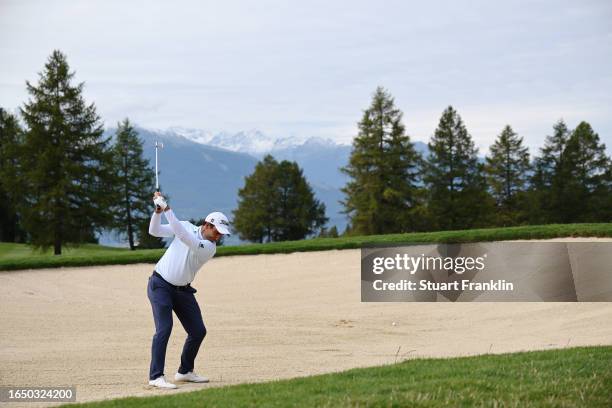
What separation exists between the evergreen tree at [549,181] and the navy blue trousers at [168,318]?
5360 centimetres

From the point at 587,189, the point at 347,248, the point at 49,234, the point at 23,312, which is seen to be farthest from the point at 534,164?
the point at 23,312

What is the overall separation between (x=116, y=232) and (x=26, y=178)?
43.3 ft

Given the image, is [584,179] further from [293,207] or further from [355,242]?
[355,242]

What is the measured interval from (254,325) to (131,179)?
152ft

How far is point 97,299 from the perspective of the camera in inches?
781

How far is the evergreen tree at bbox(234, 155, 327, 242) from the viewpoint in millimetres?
73250

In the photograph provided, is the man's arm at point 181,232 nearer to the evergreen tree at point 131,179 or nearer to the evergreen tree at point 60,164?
the evergreen tree at point 60,164

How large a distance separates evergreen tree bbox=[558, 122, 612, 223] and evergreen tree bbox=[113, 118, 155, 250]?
32524 mm

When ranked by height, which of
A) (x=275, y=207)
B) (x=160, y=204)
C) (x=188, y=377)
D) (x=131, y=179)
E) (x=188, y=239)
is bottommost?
(x=188, y=377)

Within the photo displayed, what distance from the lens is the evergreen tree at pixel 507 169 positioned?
220 ft

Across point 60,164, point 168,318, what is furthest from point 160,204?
point 60,164

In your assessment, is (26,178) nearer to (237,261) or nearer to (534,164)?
(237,261)

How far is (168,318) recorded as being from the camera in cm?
902

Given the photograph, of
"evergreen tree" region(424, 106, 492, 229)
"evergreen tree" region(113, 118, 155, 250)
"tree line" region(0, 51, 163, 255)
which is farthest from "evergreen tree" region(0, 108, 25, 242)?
"evergreen tree" region(424, 106, 492, 229)
